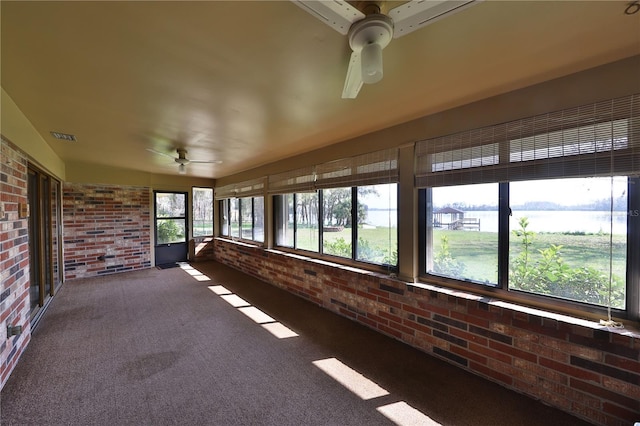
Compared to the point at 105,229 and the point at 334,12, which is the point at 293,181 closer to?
the point at 334,12

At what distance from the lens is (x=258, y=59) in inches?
65.6

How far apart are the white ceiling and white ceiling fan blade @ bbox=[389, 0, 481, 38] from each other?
0.30 meters

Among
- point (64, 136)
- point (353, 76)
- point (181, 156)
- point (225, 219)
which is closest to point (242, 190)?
point (225, 219)

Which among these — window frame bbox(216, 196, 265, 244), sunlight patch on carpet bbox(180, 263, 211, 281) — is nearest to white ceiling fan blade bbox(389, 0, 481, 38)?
window frame bbox(216, 196, 265, 244)

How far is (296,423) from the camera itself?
70.6 inches

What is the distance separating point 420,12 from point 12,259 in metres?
3.62

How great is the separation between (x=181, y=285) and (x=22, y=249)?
258 cm

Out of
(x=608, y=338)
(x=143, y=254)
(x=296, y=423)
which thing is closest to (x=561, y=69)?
(x=608, y=338)

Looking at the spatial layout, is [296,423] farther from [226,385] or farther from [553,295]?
[553,295]

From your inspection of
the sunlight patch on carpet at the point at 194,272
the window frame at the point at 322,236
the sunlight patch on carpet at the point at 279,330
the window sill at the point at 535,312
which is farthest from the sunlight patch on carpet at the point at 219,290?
the window sill at the point at 535,312

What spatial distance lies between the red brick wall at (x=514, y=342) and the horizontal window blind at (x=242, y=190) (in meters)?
2.82

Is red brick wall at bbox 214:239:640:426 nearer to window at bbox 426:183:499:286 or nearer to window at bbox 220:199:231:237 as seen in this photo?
window at bbox 426:183:499:286

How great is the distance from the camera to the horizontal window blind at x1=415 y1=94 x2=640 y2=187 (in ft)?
5.59

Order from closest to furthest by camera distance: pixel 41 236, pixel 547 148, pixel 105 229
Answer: pixel 547 148 < pixel 41 236 < pixel 105 229
